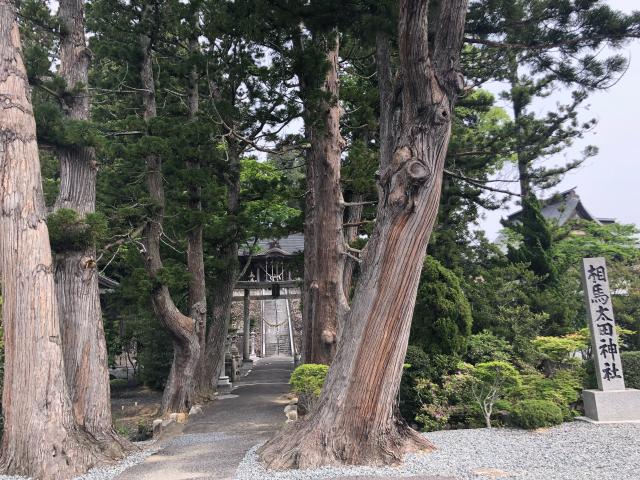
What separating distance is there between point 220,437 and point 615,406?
5.70 meters

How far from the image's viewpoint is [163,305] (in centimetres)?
913

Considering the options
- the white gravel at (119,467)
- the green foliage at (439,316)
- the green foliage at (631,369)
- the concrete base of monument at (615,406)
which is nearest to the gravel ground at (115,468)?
the white gravel at (119,467)

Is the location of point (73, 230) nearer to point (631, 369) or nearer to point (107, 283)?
point (631, 369)

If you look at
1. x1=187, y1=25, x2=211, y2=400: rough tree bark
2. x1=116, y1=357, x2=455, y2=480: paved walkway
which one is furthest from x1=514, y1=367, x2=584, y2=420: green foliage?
x1=187, y1=25, x2=211, y2=400: rough tree bark

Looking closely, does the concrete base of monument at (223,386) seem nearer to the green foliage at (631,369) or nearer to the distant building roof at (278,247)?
the distant building roof at (278,247)

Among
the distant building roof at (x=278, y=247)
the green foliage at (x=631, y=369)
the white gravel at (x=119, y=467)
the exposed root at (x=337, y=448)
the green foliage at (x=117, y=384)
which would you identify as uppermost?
the distant building roof at (x=278, y=247)

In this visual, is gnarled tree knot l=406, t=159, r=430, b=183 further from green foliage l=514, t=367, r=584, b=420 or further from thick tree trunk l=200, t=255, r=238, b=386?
thick tree trunk l=200, t=255, r=238, b=386

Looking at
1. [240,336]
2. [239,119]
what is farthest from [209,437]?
[240,336]

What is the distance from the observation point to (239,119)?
9.33m

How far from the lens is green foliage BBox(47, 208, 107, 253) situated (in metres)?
6.07

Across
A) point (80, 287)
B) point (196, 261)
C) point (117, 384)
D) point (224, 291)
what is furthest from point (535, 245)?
point (117, 384)

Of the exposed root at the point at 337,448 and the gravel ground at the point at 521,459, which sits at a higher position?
the exposed root at the point at 337,448

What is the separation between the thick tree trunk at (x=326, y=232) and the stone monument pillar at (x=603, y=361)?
3737 millimetres

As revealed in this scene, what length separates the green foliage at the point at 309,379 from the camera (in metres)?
6.56
